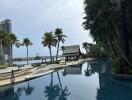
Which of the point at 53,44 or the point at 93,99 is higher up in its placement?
the point at 53,44

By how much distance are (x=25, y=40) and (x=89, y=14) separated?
54071 mm

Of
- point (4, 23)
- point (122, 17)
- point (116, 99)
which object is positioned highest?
point (4, 23)

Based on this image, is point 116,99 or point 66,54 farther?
point 66,54

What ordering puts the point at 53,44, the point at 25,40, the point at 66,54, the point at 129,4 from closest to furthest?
the point at 129,4 < the point at 53,44 < the point at 25,40 < the point at 66,54

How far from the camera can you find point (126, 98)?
20.3 meters

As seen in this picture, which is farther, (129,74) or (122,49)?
(122,49)

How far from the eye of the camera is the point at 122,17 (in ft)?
101

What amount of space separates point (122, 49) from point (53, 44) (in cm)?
4360

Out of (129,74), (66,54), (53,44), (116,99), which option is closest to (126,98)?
(116,99)

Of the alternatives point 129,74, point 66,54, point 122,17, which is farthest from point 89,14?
point 66,54

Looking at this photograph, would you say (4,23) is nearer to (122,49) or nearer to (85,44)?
(85,44)

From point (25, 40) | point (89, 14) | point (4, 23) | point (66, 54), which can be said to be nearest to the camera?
point (89, 14)

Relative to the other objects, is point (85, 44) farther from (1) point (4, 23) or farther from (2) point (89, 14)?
(2) point (89, 14)

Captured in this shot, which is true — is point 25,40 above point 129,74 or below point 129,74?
above
